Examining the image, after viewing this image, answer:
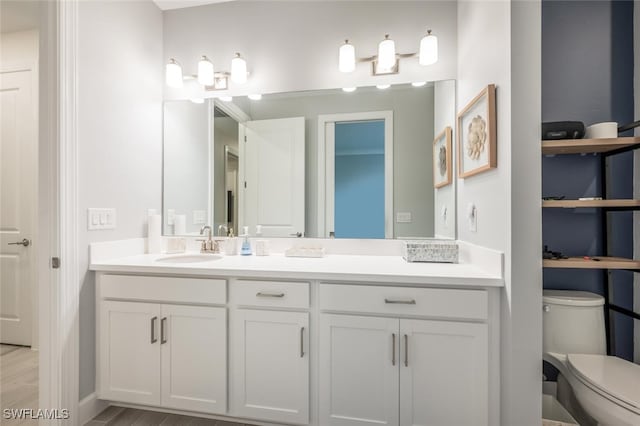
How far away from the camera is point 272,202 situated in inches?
81.4

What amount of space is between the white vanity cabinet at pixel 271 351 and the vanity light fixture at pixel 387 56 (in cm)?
143

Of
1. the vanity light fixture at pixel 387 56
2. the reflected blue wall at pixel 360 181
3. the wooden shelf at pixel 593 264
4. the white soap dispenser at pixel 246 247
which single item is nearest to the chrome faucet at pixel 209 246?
the white soap dispenser at pixel 246 247

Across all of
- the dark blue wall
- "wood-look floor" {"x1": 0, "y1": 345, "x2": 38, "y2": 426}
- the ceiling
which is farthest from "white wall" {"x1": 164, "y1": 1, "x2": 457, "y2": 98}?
"wood-look floor" {"x1": 0, "y1": 345, "x2": 38, "y2": 426}

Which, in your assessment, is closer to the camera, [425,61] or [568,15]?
[568,15]

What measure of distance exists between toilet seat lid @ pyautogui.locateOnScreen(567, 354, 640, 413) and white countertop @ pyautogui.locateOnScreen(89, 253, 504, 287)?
1.78 ft

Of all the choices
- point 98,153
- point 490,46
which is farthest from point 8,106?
point 490,46

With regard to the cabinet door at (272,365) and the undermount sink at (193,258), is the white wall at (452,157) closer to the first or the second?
the cabinet door at (272,365)

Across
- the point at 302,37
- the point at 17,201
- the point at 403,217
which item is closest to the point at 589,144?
the point at 403,217

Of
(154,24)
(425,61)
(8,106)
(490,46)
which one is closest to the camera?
(490,46)

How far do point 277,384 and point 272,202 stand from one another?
43.7 inches

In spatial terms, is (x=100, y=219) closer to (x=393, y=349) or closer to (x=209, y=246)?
(x=209, y=246)

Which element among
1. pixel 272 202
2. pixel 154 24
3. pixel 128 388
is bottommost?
pixel 128 388

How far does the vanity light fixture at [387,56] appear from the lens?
5.88 ft

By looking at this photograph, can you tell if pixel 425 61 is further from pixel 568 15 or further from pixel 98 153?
pixel 98 153
